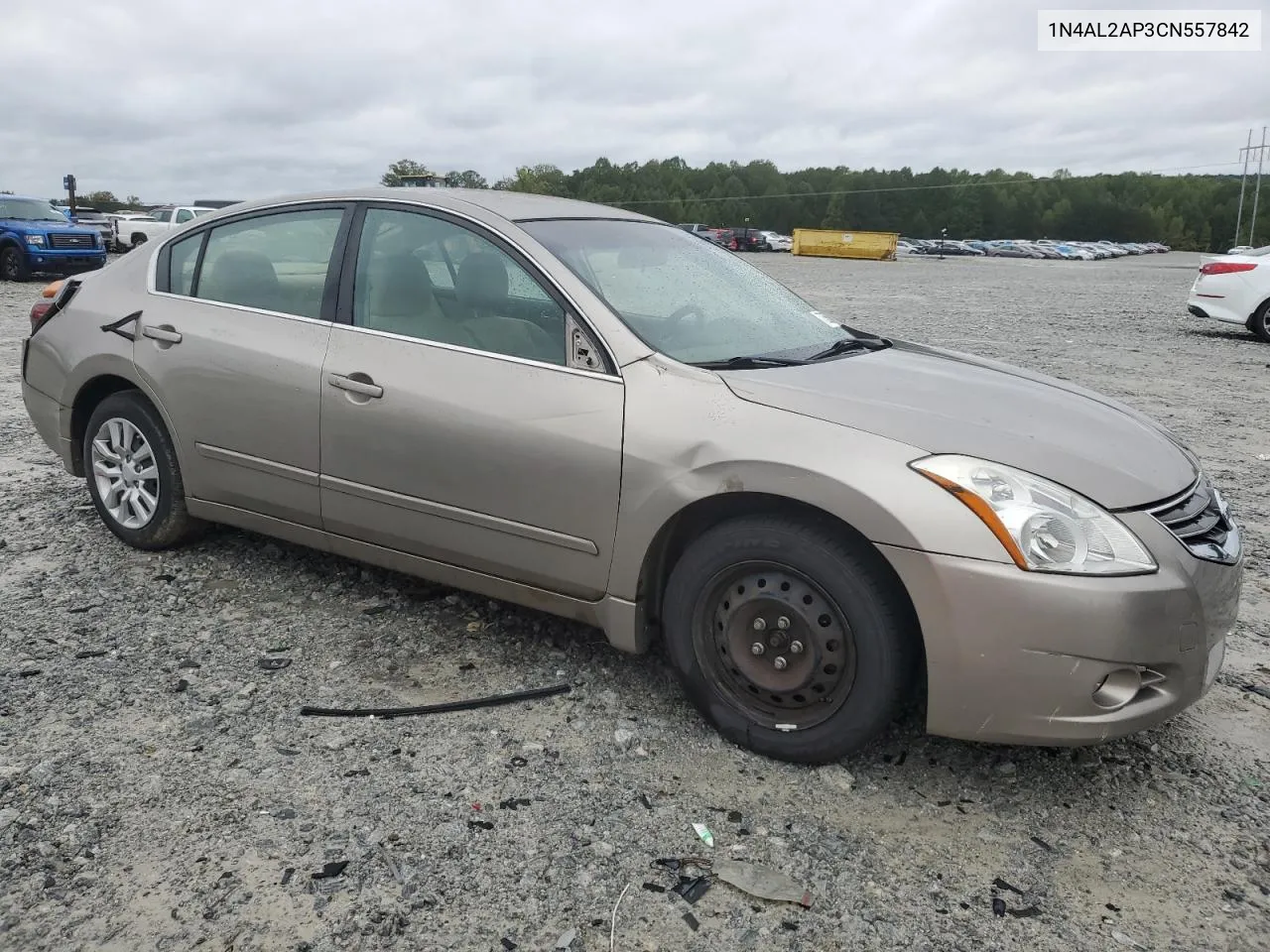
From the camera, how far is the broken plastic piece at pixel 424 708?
10.6 ft

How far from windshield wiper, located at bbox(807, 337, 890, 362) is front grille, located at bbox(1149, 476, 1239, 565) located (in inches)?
45.7

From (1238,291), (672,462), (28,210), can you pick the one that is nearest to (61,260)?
(28,210)

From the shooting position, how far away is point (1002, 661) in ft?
8.54

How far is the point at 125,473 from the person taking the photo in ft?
14.5

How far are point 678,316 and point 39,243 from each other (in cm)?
2027

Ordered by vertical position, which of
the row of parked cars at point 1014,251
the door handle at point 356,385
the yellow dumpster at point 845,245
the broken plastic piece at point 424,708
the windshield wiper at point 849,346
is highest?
the row of parked cars at point 1014,251

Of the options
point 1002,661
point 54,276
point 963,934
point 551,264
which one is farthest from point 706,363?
point 54,276

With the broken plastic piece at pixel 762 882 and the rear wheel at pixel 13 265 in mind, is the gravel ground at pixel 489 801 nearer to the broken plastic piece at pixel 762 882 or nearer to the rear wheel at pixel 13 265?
the broken plastic piece at pixel 762 882

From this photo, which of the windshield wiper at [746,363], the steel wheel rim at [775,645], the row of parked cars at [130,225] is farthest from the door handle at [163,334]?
the row of parked cars at [130,225]

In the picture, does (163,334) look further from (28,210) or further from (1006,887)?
(28,210)

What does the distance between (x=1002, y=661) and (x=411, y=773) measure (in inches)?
63.1

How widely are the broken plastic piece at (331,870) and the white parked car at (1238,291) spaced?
14.3 metres

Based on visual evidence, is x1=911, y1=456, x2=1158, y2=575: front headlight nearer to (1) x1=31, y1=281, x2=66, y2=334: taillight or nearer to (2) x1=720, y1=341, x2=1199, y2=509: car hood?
(2) x1=720, y1=341, x2=1199, y2=509: car hood

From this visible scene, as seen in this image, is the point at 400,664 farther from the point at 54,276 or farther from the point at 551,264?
the point at 54,276
